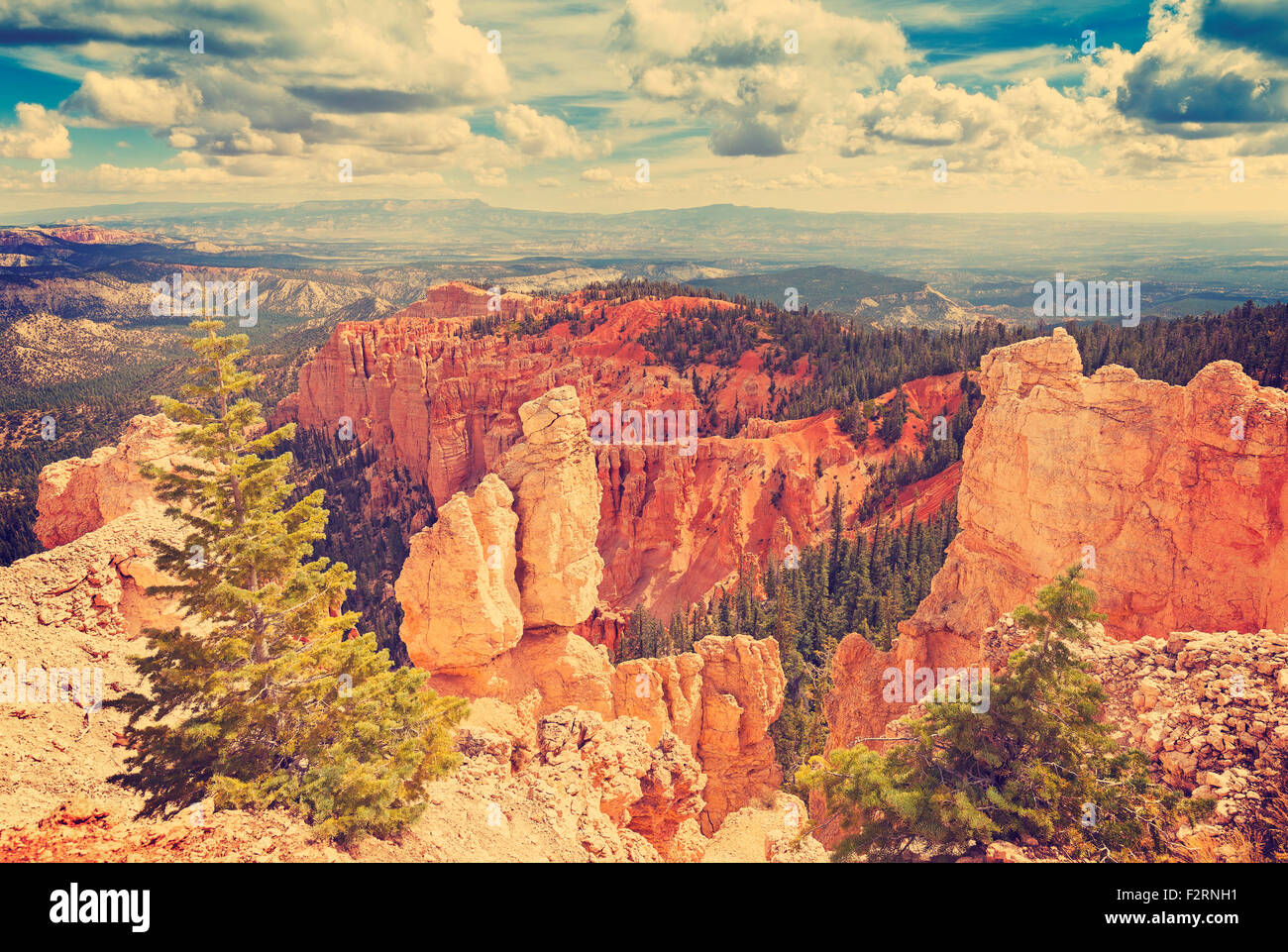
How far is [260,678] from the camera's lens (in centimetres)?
1427

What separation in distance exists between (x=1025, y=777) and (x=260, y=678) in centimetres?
1421

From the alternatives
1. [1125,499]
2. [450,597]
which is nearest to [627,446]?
[450,597]

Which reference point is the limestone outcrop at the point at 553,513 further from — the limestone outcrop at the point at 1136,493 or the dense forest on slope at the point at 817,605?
the limestone outcrop at the point at 1136,493

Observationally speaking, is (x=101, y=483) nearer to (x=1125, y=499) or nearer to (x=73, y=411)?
(x=1125, y=499)

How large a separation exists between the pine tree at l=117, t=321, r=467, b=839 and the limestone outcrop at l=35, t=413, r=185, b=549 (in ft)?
33.0

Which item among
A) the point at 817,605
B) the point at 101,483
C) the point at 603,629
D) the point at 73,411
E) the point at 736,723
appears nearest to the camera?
the point at 101,483

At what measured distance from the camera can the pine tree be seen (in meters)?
13.0

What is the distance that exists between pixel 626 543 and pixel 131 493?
144ft

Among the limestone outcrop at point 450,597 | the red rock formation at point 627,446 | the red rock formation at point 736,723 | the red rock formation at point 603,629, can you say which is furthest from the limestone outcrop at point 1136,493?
the red rock formation at point 627,446

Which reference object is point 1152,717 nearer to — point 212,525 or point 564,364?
point 212,525

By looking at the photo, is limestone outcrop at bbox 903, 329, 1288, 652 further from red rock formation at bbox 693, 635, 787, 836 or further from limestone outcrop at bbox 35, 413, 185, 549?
limestone outcrop at bbox 35, 413, 185, 549

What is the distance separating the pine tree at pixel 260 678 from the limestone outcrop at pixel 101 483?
1004cm

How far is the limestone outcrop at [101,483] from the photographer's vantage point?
22953 millimetres
